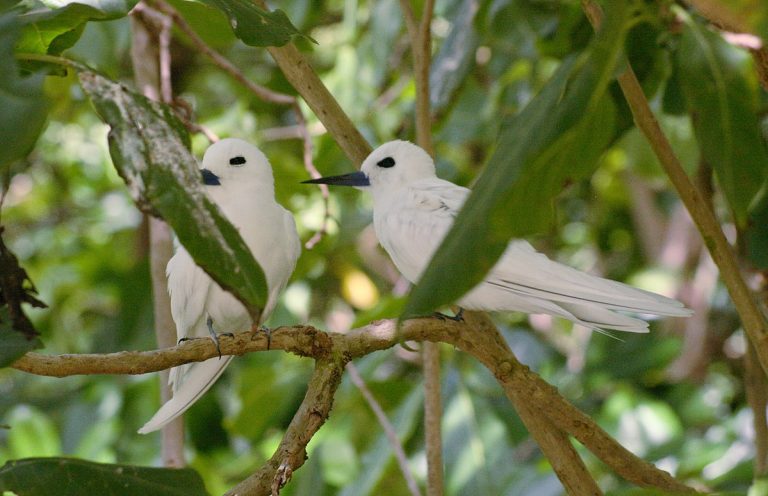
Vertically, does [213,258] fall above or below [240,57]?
above

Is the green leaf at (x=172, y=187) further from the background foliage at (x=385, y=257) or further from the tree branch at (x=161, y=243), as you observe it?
the tree branch at (x=161, y=243)

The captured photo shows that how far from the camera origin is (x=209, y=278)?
51.8 inches

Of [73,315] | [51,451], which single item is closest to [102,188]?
[73,315]

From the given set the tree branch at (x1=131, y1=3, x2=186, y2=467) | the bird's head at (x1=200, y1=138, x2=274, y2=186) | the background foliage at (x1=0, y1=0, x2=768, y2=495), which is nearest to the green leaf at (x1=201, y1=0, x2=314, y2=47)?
the background foliage at (x1=0, y1=0, x2=768, y2=495)

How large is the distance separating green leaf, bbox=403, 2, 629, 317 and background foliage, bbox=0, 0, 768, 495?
0.7 inches

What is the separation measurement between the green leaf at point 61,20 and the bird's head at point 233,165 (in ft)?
1.25

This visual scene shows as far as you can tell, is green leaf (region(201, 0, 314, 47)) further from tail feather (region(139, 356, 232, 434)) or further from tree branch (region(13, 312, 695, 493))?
tail feather (region(139, 356, 232, 434))

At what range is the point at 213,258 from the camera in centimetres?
78

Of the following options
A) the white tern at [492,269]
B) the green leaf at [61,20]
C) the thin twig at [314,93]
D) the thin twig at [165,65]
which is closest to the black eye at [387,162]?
the white tern at [492,269]

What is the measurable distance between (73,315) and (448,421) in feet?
6.31

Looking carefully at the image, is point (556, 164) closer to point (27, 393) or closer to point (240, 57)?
point (240, 57)

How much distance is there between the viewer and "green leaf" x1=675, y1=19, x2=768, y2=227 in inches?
41.6

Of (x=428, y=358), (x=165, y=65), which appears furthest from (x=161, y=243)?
(x=428, y=358)

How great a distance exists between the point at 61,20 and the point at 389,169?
0.61 m
